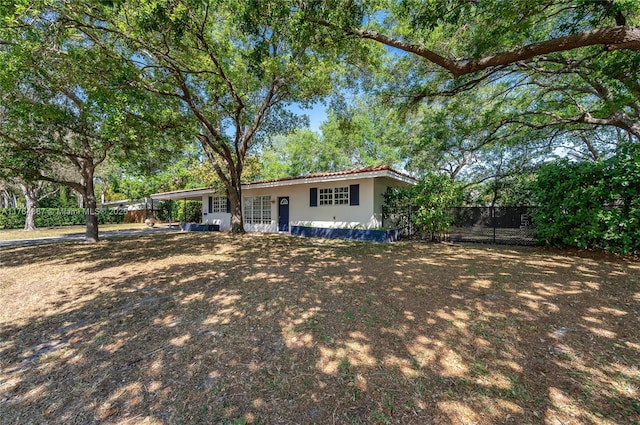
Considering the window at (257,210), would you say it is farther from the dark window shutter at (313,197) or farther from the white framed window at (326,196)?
the white framed window at (326,196)

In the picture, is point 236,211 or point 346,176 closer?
point 346,176

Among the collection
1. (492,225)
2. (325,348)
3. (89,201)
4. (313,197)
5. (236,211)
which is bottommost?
(325,348)

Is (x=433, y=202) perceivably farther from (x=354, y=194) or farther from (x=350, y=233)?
(x=350, y=233)

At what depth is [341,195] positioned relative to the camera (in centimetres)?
1172

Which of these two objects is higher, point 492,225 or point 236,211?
point 236,211

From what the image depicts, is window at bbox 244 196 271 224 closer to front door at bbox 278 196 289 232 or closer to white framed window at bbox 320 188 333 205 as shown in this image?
front door at bbox 278 196 289 232

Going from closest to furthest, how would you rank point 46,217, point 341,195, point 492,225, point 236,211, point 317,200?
1. point 492,225
2. point 341,195
3. point 317,200
4. point 236,211
5. point 46,217

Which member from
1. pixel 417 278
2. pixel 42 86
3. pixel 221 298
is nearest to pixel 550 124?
pixel 417 278

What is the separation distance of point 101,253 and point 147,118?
4.37m

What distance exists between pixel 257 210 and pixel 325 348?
13.2 metres

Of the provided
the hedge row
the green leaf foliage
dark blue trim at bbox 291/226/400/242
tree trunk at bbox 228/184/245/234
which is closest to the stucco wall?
dark blue trim at bbox 291/226/400/242

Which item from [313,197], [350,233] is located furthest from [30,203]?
[350,233]

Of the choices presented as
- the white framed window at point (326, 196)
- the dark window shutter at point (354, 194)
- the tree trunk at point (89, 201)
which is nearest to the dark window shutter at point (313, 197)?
the white framed window at point (326, 196)

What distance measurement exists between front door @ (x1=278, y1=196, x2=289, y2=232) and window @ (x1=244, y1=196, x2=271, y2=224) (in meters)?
0.84
